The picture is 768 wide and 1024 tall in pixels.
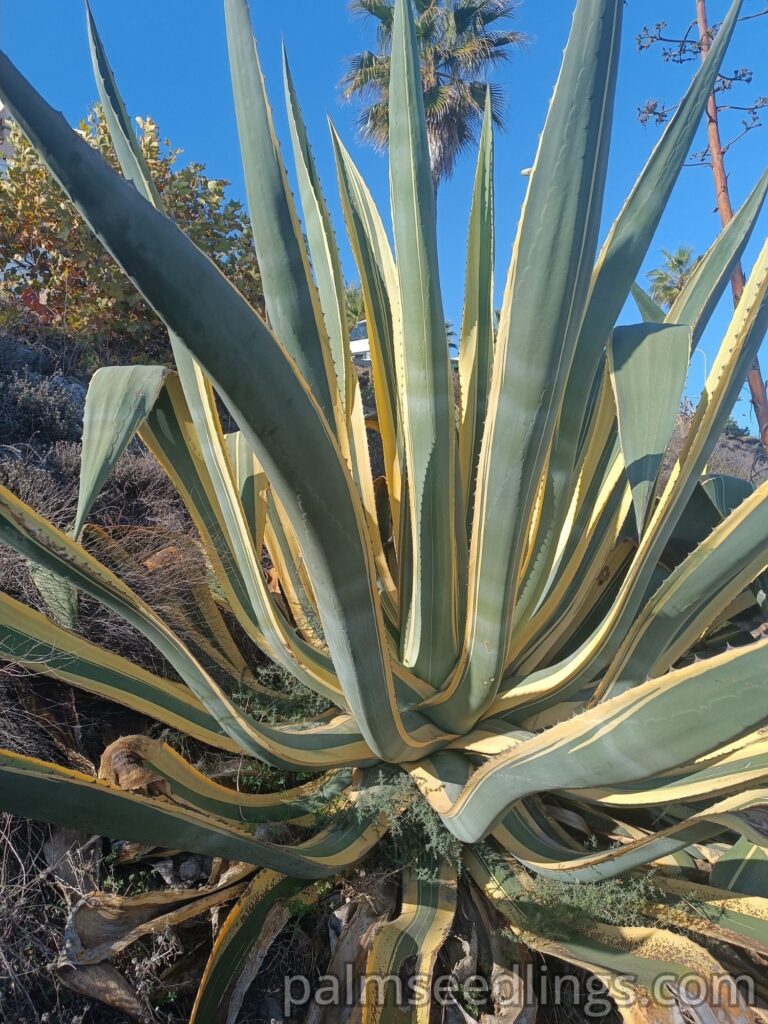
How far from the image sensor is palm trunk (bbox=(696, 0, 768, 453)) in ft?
20.9

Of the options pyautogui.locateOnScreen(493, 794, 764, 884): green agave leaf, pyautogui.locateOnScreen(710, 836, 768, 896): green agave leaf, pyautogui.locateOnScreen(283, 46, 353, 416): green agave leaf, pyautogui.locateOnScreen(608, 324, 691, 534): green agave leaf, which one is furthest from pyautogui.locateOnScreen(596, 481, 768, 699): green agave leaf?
pyautogui.locateOnScreen(283, 46, 353, 416): green agave leaf

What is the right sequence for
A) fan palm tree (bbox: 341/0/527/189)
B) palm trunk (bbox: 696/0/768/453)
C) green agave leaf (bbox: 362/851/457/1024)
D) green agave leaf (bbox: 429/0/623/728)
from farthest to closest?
1. fan palm tree (bbox: 341/0/527/189)
2. palm trunk (bbox: 696/0/768/453)
3. green agave leaf (bbox: 362/851/457/1024)
4. green agave leaf (bbox: 429/0/623/728)

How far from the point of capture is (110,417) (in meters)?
1.47

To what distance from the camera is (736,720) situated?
90 cm

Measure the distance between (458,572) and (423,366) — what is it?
19.0 inches

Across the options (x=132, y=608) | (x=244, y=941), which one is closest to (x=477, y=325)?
(x=132, y=608)

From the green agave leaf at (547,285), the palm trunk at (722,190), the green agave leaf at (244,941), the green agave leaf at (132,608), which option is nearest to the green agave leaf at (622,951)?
the green agave leaf at (244,941)

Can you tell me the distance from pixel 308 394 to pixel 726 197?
23.9 ft

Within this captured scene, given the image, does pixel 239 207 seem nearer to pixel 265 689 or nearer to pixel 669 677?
pixel 265 689

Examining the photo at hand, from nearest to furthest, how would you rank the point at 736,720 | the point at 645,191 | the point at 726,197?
the point at 736,720
the point at 645,191
the point at 726,197

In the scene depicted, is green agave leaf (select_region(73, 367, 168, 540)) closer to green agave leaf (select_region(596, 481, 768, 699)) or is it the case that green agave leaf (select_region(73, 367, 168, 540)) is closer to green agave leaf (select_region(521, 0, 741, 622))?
green agave leaf (select_region(521, 0, 741, 622))

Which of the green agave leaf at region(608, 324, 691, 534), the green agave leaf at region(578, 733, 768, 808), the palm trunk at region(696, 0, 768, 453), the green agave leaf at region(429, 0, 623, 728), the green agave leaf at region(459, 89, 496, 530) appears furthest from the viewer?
the palm trunk at region(696, 0, 768, 453)

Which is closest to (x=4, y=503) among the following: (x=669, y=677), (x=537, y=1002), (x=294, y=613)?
(x=294, y=613)

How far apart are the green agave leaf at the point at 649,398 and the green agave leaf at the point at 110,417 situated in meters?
0.98
